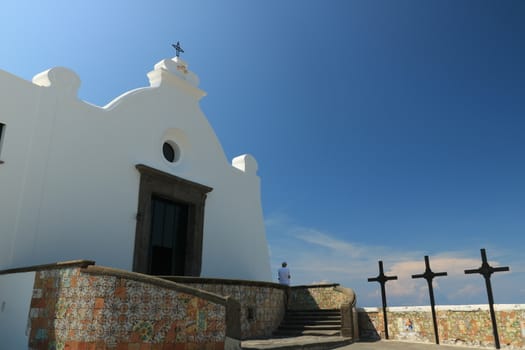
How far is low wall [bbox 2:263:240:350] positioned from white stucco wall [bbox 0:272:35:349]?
509 mm

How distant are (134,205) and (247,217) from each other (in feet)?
16.4

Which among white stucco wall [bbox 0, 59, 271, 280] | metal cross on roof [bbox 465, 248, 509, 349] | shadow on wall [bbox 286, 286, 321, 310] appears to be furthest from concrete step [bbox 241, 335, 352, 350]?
white stucco wall [bbox 0, 59, 271, 280]

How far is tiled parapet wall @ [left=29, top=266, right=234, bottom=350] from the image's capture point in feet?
20.1

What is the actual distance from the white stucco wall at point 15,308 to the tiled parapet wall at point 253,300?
305 cm

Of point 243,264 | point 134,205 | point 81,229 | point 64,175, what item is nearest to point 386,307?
point 243,264

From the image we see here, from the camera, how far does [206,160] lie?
14250mm

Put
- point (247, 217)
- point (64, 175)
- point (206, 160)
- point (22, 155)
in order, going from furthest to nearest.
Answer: point (247, 217)
point (206, 160)
point (64, 175)
point (22, 155)

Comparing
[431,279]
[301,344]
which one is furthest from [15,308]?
[431,279]

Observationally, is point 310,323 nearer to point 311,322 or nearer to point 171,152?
point 311,322

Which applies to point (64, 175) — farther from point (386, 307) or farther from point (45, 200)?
point (386, 307)

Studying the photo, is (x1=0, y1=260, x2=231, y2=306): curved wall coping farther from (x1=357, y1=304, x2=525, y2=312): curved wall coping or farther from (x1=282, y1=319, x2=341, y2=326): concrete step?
(x1=357, y1=304, x2=525, y2=312): curved wall coping

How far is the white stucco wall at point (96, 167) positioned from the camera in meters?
9.10

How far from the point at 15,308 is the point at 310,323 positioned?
7.07m

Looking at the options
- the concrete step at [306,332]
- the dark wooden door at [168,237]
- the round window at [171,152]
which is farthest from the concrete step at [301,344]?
the round window at [171,152]
